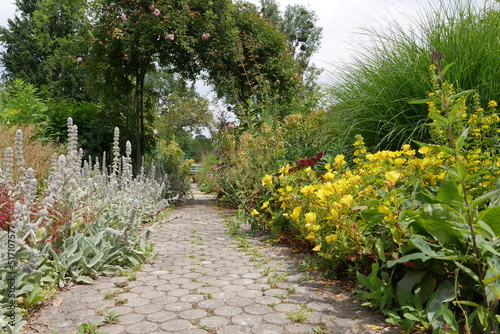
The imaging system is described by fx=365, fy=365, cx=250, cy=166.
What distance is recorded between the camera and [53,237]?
8.18 ft

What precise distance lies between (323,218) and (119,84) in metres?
7.57

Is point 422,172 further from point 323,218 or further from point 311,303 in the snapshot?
point 311,303

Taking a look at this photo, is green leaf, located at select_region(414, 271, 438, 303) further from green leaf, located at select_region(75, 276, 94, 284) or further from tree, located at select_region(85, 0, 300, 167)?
tree, located at select_region(85, 0, 300, 167)

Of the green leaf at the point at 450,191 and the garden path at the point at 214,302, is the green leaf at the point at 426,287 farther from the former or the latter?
the green leaf at the point at 450,191

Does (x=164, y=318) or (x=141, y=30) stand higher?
(x=141, y=30)

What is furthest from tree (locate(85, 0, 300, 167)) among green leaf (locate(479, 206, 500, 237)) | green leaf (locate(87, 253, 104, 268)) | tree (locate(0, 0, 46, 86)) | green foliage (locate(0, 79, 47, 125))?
tree (locate(0, 0, 46, 86))

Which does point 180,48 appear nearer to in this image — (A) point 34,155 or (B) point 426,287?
(A) point 34,155

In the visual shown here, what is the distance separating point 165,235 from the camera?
4.36 m

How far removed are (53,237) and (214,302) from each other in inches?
48.4

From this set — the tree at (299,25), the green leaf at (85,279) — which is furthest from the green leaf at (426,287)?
the tree at (299,25)

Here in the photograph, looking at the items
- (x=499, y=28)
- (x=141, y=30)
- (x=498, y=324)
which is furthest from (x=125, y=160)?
(x=141, y=30)

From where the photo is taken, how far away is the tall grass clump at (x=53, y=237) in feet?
6.47

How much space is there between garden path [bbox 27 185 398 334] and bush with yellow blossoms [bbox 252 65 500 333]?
8.3 inches

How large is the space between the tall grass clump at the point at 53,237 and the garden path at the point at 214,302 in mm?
119
